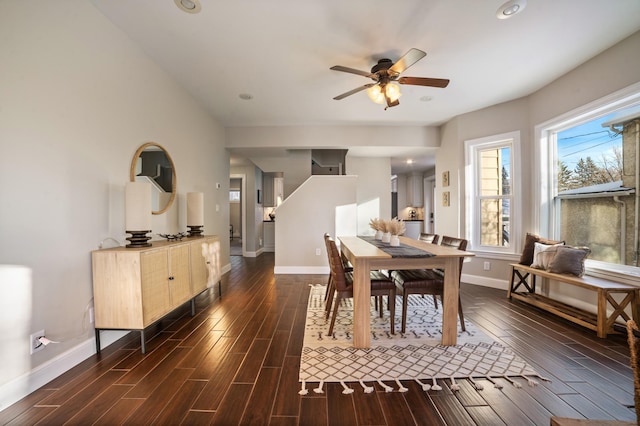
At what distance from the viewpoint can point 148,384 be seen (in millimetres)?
1748

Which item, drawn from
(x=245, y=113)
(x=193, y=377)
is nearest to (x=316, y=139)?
(x=245, y=113)

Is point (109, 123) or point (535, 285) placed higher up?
point (109, 123)

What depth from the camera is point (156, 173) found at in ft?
9.71

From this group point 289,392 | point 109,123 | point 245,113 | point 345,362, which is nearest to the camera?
point 289,392

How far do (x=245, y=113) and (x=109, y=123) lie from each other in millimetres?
2251

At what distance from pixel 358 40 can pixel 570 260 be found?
10.6ft

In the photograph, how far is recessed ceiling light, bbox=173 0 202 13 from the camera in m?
2.03

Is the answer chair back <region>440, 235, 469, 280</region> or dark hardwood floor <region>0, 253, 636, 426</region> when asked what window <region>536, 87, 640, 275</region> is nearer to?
dark hardwood floor <region>0, 253, 636, 426</region>

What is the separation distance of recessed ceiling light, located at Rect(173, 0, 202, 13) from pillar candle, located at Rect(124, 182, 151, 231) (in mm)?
1508

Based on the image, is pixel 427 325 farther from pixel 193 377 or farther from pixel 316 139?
pixel 316 139

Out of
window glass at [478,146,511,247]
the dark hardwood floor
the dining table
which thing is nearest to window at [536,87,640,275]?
window glass at [478,146,511,247]

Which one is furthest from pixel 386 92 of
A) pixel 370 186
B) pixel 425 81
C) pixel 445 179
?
pixel 370 186

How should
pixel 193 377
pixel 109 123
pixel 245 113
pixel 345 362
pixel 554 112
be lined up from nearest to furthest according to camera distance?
pixel 193 377 → pixel 345 362 → pixel 109 123 → pixel 554 112 → pixel 245 113

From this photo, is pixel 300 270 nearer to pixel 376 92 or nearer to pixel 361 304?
pixel 361 304
